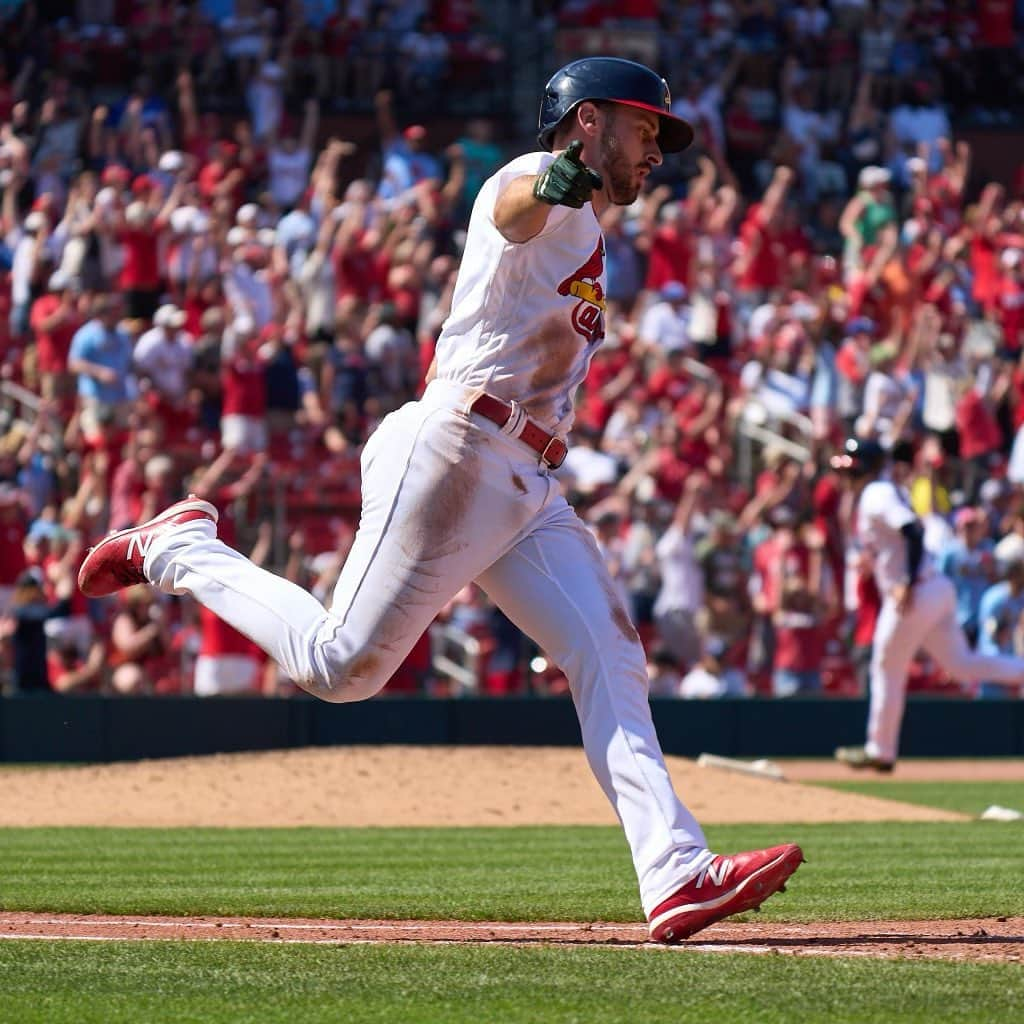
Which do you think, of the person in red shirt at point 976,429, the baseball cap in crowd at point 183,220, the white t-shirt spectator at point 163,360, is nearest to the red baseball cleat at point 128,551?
the white t-shirt spectator at point 163,360

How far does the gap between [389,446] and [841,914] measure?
86.6 inches

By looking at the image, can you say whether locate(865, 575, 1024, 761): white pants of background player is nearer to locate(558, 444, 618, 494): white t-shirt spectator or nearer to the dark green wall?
the dark green wall

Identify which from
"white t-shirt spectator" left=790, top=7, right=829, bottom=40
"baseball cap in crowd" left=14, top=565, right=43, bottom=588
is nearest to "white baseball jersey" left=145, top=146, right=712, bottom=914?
"baseball cap in crowd" left=14, top=565, right=43, bottom=588

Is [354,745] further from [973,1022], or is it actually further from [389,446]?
[973,1022]

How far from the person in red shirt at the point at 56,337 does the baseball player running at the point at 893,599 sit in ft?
22.6

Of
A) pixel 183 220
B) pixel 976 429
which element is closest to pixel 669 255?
pixel 976 429

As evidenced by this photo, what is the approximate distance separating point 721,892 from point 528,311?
1.68 metres

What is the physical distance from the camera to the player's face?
6.25 meters

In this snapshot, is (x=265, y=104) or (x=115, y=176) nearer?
(x=115, y=176)

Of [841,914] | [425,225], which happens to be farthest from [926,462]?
[841,914]

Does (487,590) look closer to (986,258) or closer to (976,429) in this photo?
(976,429)

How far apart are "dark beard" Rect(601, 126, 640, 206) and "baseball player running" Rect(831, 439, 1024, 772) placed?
29.4 ft

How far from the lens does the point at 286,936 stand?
21.2ft

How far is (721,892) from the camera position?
6086mm
